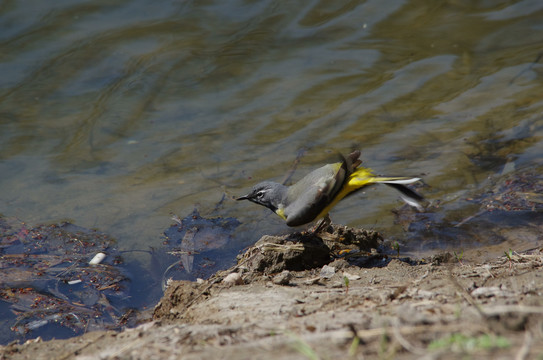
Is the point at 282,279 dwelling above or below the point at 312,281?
above

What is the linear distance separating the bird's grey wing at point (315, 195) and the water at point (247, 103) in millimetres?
1110

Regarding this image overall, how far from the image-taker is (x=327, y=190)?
5.79m

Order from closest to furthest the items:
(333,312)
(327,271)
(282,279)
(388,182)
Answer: (333,312)
(282,279)
(327,271)
(388,182)

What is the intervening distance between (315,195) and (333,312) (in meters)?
2.41

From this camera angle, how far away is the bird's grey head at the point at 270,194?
20.9 ft

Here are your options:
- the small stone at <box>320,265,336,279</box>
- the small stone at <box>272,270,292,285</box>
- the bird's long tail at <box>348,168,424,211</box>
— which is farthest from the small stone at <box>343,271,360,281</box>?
the bird's long tail at <box>348,168,424,211</box>

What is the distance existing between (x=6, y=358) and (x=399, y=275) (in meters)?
3.15

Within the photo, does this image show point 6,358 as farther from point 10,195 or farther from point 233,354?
point 10,195

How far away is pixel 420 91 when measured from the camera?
33.2 feet

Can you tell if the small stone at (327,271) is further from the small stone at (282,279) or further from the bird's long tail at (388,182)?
the bird's long tail at (388,182)

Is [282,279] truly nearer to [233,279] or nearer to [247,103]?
[233,279]

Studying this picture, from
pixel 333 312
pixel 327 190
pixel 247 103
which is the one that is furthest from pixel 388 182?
pixel 247 103

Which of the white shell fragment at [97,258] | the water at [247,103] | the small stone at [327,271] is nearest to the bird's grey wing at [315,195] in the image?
the small stone at [327,271]

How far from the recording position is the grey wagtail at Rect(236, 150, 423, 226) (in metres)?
5.78
